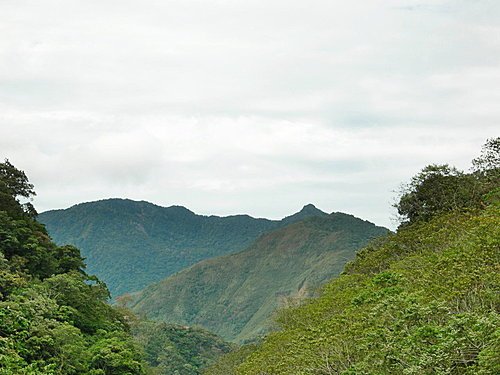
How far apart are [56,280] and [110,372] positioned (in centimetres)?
695

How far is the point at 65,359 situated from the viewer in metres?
26.2

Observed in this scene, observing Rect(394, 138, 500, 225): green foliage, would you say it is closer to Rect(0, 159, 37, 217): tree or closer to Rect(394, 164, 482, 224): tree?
Rect(394, 164, 482, 224): tree

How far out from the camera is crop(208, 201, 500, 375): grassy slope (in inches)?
625

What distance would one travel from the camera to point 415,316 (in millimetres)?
19484

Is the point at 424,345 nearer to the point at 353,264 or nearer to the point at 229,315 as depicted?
the point at 353,264

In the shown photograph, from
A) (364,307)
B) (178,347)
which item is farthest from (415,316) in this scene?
(178,347)

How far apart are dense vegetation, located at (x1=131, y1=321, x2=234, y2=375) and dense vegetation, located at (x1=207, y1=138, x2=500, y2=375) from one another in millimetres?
60828

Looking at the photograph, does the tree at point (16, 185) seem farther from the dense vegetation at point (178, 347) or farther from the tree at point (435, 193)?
the dense vegetation at point (178, 347)

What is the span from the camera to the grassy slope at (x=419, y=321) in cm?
1588

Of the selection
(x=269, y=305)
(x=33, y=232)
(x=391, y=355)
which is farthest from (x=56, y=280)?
(x=269, y=305)

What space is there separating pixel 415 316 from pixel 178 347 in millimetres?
93594

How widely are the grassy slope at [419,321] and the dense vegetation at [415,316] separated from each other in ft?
0.11

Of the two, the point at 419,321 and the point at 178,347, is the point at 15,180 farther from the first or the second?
the point at 178,347

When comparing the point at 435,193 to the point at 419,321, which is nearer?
the point at 419,321
